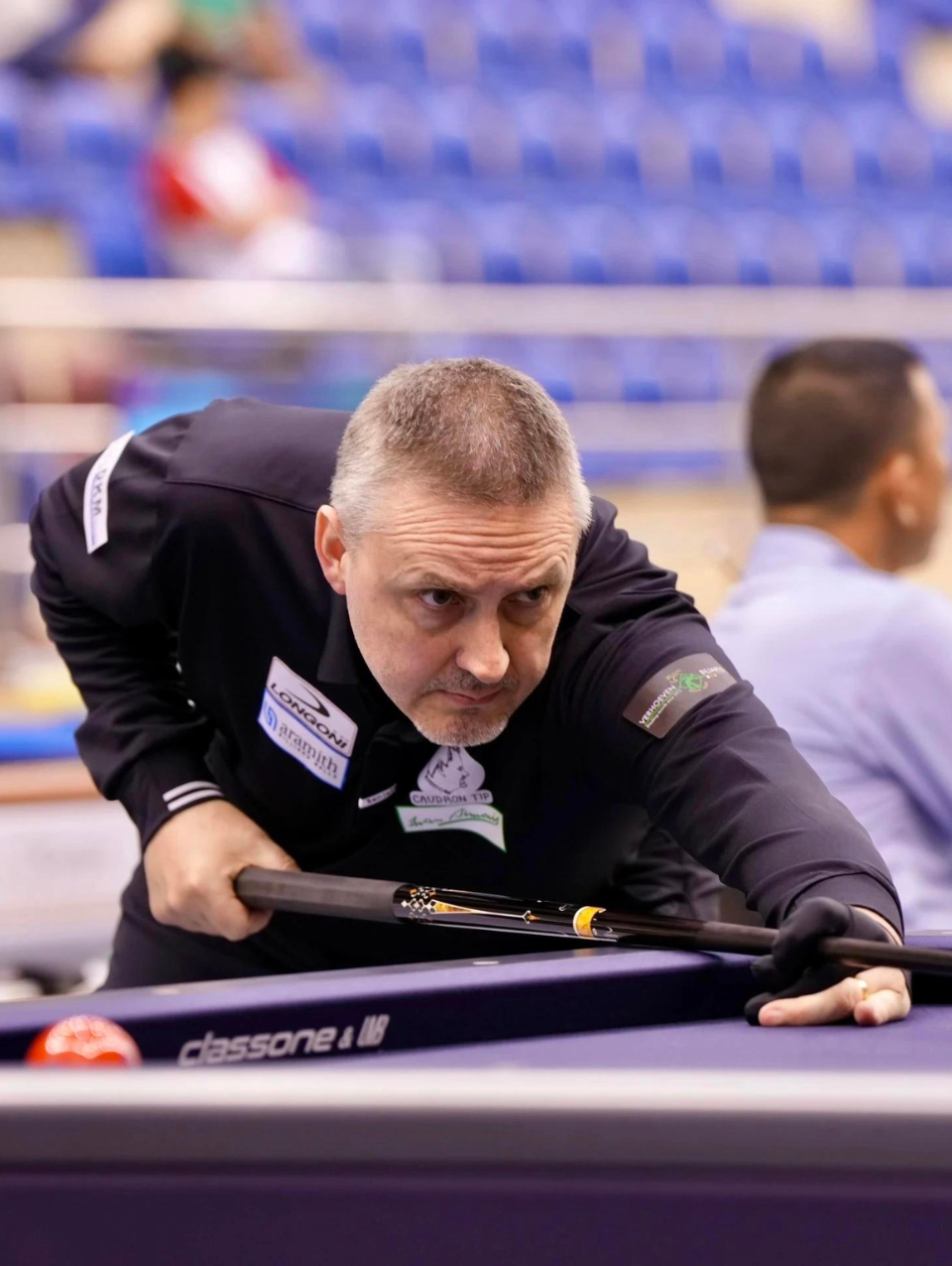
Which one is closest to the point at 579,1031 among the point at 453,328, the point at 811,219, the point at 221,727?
the point at 221,727

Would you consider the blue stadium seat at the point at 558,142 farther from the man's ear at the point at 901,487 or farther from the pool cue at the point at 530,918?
the pool cue at the point at 530,918

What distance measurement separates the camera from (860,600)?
2436 mm

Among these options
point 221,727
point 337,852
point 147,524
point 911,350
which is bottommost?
point 337,852

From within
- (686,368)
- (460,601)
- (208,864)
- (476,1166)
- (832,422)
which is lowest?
(208,864)

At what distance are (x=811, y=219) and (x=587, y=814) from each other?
22.3 feet

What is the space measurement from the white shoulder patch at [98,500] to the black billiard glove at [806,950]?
3.69 feet

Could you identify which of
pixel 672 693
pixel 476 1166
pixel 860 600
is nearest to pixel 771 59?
pixel 860 600

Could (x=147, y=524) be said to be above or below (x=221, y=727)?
above

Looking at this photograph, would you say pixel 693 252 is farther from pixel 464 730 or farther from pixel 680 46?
pixel 464 730

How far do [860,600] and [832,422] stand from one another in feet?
1.72

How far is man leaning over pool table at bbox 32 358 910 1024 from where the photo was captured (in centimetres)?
171

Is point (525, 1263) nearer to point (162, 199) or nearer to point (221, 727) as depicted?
point (221, 727)

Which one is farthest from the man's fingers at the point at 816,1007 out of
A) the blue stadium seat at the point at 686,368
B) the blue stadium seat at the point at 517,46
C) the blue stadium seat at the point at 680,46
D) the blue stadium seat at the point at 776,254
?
the blue stadium seat at the point at 680,46

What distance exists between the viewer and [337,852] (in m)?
2.20
